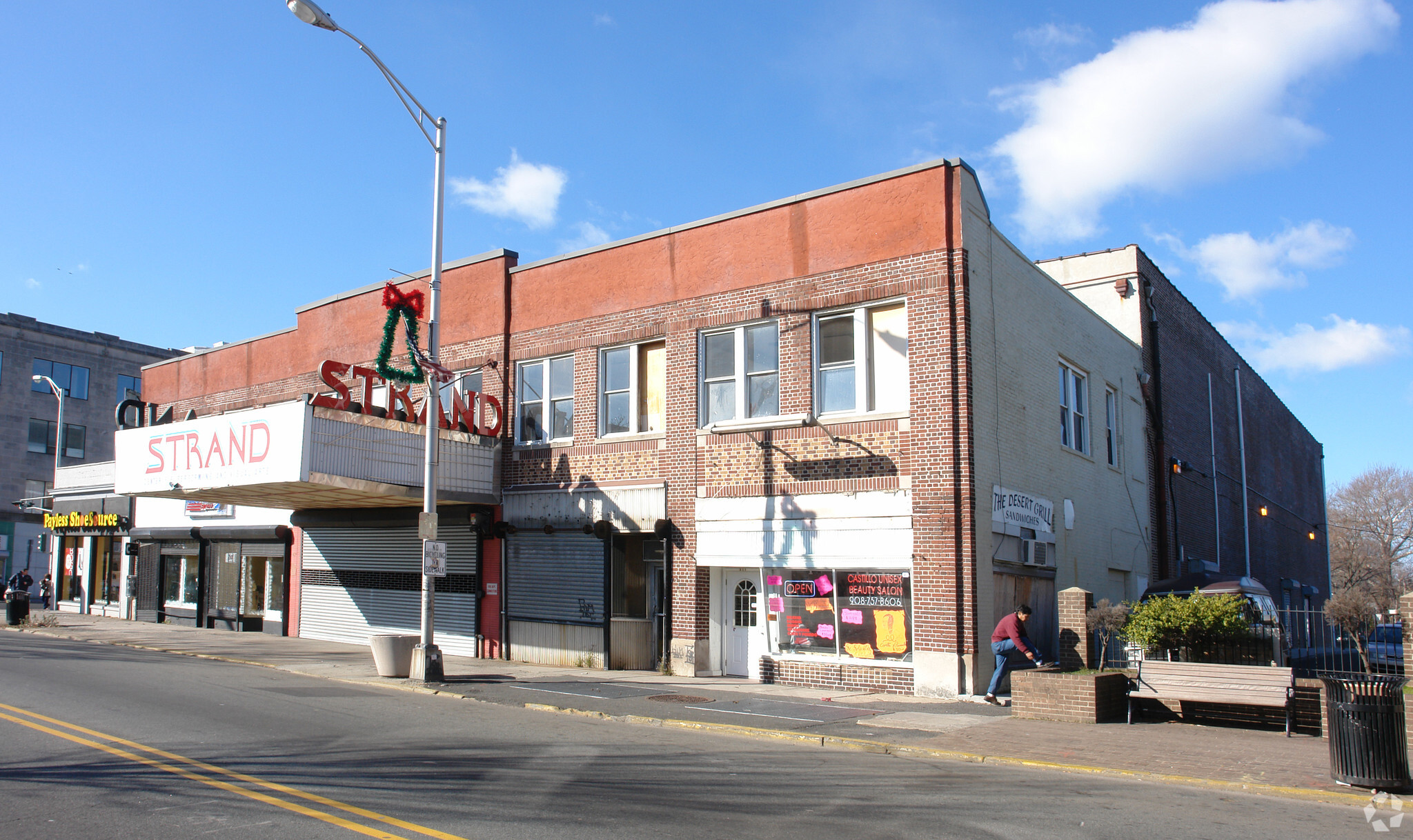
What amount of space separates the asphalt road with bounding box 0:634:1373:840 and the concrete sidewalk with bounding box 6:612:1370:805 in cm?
39

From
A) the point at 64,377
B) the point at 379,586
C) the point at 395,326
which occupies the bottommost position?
the point at 379,586

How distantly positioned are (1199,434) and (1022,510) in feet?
45.5

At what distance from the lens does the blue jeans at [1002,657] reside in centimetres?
1458

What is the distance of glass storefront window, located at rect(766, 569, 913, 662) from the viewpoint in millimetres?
15984

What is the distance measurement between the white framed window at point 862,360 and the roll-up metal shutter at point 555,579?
18.7 ft

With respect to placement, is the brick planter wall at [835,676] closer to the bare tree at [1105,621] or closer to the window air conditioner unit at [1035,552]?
the bare tree at [1105,621]

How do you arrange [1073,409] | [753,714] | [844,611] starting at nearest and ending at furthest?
[753,714] → [844,611] → [1073,409]

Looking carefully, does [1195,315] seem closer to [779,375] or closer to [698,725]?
[779,375]

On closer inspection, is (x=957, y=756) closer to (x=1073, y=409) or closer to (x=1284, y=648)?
(x=1284, y=648)

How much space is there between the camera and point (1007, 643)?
48.5 feet

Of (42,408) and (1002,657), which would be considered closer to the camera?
(1002,657)

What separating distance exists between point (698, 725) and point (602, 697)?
2.67 metres

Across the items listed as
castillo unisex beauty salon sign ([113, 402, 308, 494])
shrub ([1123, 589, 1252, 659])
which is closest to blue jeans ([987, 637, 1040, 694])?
shrub ([1123, 589, 1252, 659])

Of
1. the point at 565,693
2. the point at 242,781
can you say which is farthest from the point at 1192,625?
the point at 242,781
